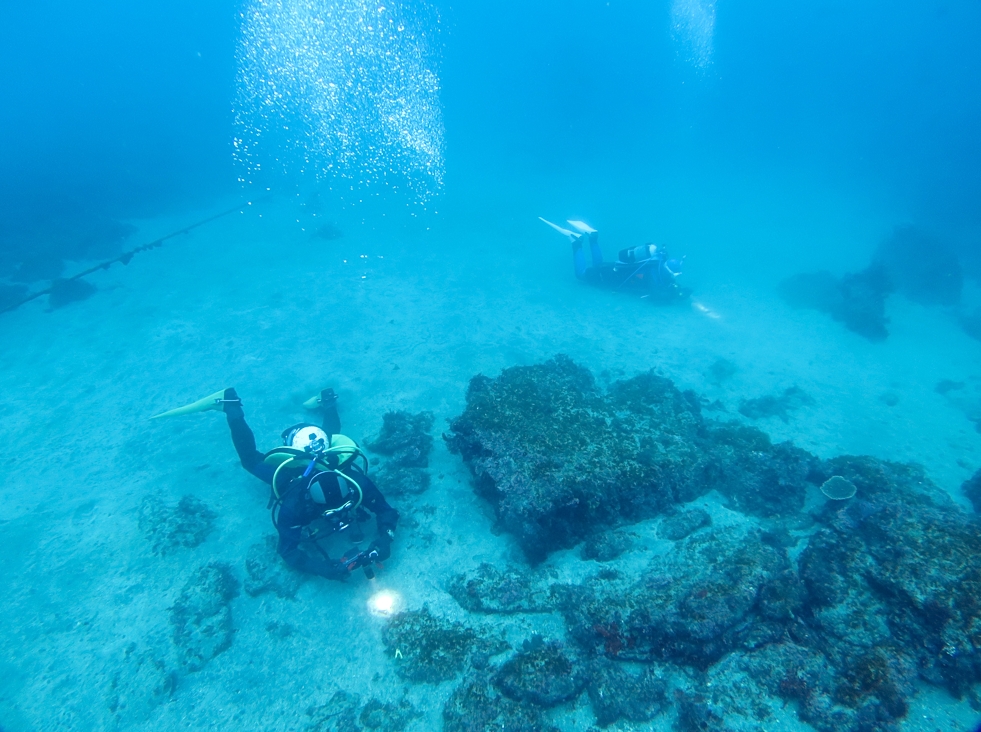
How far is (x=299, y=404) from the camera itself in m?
9.98

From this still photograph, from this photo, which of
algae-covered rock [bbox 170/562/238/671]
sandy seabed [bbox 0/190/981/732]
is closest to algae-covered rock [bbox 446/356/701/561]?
sandy seabed [bbox 0/190/981/732]

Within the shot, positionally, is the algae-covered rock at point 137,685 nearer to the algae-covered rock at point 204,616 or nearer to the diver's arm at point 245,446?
the algae-covered rock at point 204,616

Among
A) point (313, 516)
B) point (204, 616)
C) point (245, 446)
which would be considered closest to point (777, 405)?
point (313, 516)

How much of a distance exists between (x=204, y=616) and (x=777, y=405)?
39.6ft

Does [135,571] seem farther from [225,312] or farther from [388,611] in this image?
[225,312]

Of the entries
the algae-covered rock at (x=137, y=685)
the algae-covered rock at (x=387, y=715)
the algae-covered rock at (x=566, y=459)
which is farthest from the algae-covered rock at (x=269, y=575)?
the algae-covered rock at (x=566, y=459)

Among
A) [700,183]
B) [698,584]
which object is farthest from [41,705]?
[700,183]

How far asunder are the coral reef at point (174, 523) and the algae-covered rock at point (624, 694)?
644 cm

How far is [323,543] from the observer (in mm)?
6930

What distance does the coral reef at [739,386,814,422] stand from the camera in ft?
33.6

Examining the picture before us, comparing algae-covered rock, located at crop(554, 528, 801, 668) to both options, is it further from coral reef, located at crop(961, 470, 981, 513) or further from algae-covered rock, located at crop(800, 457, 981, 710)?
coral reef, located at crop(961, 470, 981, 513)

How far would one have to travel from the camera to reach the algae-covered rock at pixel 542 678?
451 centimetres

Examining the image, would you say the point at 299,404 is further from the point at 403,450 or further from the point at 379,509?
the point at 379,509

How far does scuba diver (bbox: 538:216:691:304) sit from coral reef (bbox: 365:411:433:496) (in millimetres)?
9857
